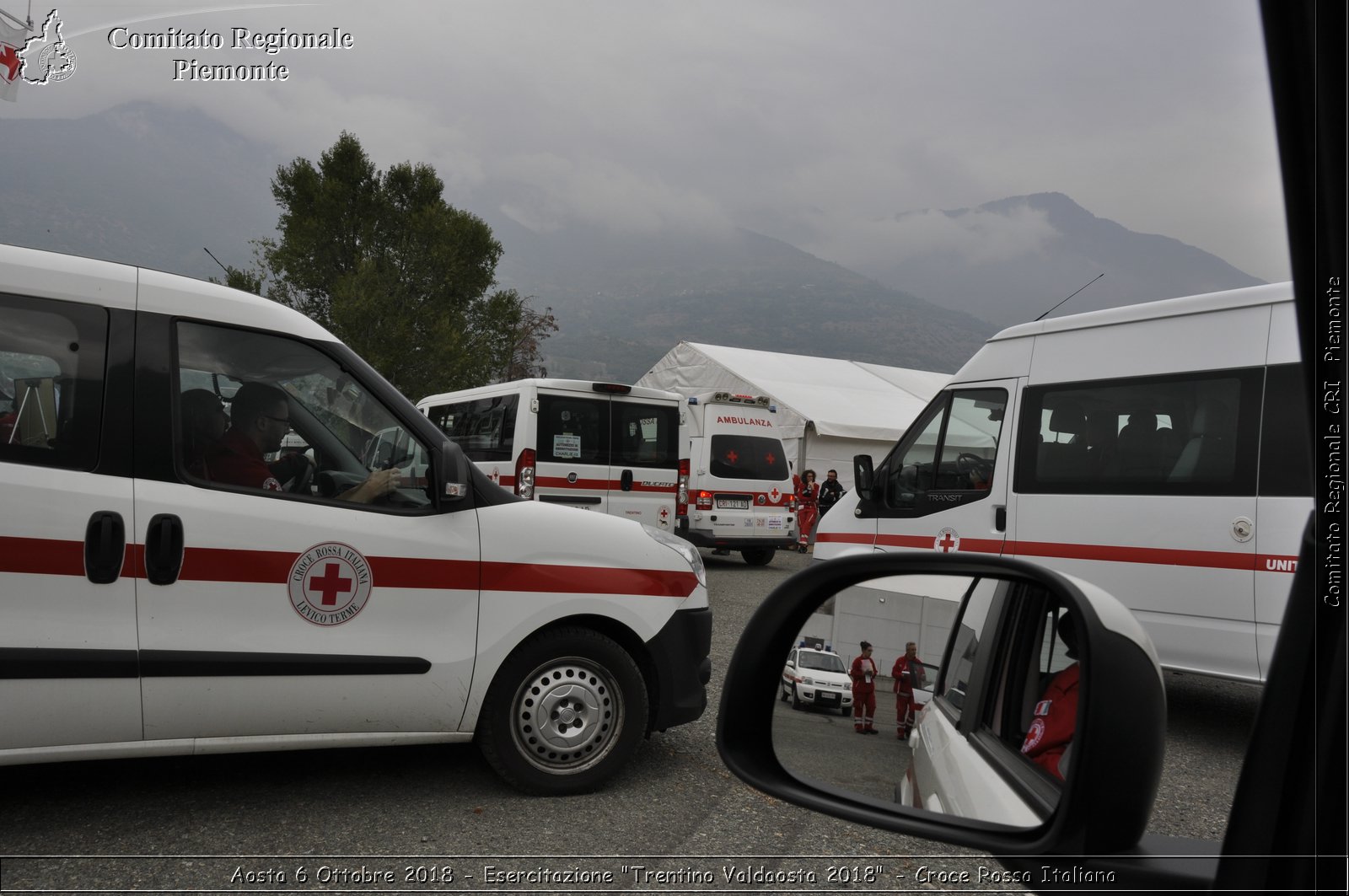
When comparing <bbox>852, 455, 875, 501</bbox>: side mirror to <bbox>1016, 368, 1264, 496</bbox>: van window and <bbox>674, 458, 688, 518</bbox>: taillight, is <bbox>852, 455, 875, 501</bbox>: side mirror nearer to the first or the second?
<bbox>1016, 368, 1264, 496</bbox>: van window

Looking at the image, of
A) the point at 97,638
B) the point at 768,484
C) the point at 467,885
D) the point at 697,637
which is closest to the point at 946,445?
the point at 697,637

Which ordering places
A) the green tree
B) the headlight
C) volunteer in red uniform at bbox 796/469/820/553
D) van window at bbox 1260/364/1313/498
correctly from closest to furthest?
the headlight < van window at bbox 1260/364/1313/498 < volunteer in red uniform at bbox 796/469/820/553 < the green tree

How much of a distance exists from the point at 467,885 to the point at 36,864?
1.45 meters

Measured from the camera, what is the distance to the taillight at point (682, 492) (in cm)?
1255

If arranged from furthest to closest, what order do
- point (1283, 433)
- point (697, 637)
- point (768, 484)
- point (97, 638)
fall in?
point (768, 484), point (1283, 433), point (697, 637), point (97, 638)

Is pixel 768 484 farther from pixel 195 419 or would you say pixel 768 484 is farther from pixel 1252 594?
pixel 195 419

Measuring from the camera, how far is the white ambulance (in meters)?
3.28

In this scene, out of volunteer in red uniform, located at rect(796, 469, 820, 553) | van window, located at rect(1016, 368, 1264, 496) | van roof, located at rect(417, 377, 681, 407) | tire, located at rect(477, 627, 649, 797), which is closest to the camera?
tire, located at rect(477, 627, 649, 797)

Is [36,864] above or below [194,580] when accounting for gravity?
below

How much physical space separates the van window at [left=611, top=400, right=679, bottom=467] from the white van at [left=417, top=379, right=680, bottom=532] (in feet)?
0.04

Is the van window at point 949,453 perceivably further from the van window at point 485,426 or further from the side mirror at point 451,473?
the van window at point 485,426

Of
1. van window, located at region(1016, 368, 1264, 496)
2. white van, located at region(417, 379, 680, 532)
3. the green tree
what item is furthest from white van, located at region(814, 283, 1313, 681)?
the green tree

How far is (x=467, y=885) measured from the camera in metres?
3.16
